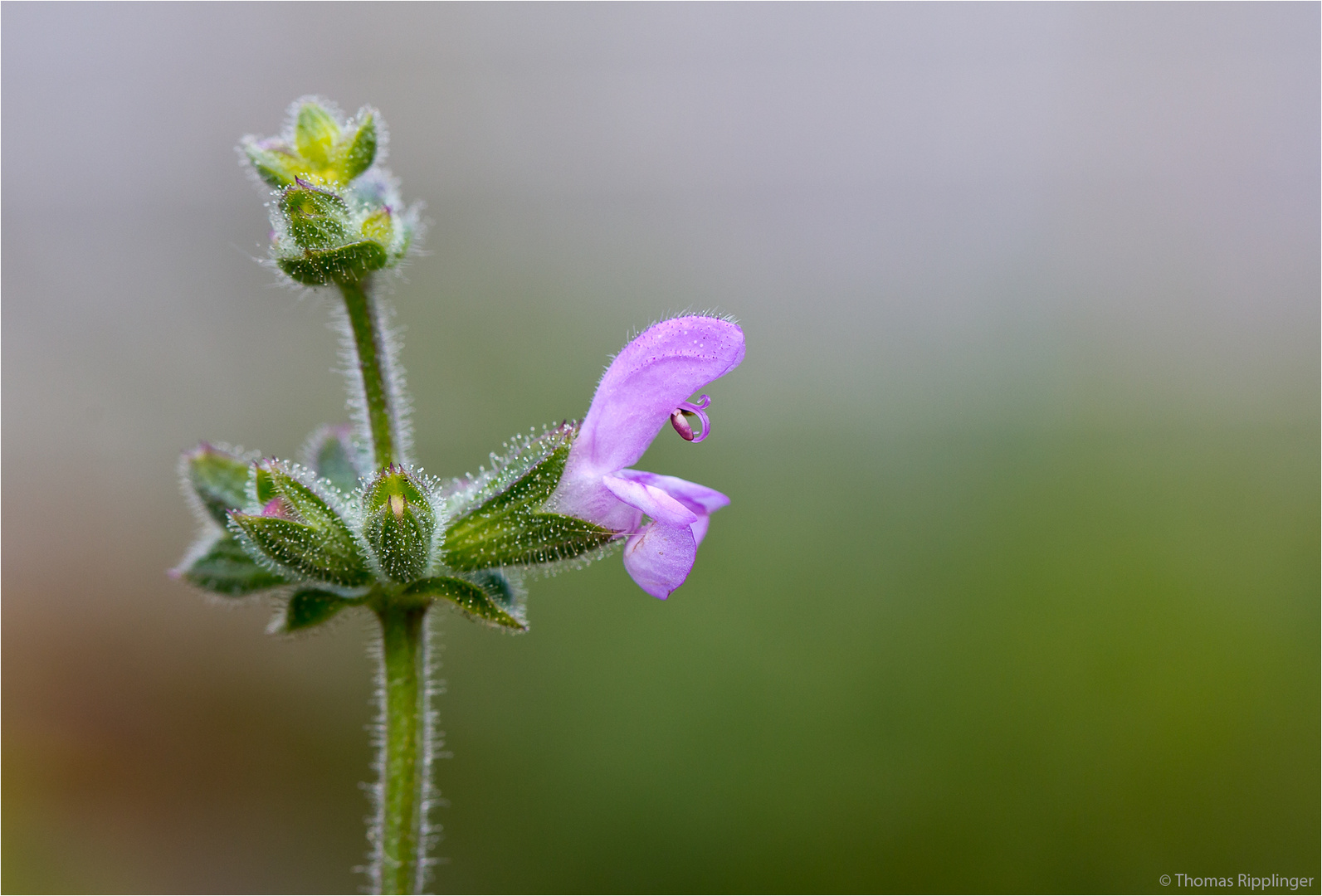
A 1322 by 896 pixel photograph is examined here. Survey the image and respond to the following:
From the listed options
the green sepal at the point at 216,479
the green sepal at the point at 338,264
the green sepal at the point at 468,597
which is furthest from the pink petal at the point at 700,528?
the green sepal at the point at 216,479

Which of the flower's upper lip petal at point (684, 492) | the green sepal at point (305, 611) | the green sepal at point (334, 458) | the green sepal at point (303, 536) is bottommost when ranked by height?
the green sepal at point (305, 611)

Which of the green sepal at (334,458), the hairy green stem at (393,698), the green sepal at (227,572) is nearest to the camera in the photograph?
the hairy green stem at (393,698)

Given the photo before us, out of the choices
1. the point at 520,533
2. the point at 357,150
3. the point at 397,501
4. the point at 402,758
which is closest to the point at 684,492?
the point at 520,533

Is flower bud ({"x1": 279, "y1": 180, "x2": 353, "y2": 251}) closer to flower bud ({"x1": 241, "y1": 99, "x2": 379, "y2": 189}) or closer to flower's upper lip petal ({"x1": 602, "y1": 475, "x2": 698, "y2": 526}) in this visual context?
flower bud ({"x1": 241, "y1": 99, "x2": 379, "y2": 189})

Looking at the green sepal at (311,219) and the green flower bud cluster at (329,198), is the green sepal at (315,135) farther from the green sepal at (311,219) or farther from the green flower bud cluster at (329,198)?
the green sepal at (311,219)

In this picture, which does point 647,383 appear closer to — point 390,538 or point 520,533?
point 520,533
